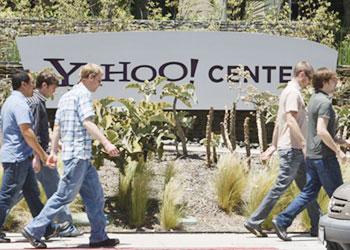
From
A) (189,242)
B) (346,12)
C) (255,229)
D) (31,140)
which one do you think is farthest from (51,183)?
(346,12)

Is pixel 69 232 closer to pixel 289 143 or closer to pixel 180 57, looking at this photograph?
pixel 289 143

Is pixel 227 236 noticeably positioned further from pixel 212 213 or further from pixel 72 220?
pixel 72 220

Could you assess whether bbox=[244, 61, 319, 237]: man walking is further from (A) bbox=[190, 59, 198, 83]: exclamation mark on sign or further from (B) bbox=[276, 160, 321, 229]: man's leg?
(A) bbox=[190, 59, 198, 83]: exclamation mark on sign

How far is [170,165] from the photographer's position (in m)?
12.8

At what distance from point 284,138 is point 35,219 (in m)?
2.83

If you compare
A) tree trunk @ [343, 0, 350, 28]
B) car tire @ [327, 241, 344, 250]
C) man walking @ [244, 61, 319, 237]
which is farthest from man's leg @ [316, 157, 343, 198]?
tree trunk @ [343, 0, 350, 28]

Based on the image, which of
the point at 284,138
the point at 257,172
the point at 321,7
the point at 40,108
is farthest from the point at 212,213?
the point at 321,7

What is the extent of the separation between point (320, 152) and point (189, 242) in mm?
1740

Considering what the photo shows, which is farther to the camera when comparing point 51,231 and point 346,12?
point 346,12

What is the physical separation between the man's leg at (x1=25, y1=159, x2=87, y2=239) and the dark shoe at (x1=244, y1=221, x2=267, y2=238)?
2133mm

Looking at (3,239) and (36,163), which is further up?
(36,163)

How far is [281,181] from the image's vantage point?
10.9 m

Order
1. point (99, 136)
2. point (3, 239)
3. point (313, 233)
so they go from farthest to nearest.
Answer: point (313, 233)
point (3, 239)
point (99, 136)

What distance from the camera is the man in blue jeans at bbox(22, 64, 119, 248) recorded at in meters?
9.98
